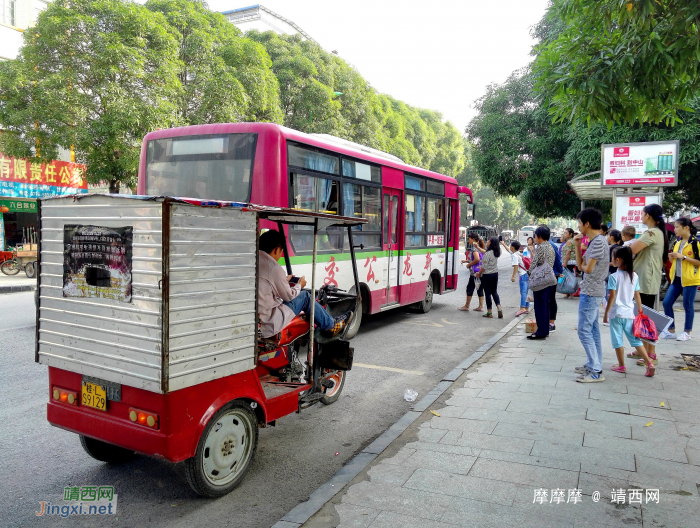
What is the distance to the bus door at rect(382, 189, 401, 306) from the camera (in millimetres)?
9586

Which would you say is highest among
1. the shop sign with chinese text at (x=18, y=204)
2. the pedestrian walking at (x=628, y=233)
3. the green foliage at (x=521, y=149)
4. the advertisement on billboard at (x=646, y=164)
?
the green foliage at (x=521, y=149)

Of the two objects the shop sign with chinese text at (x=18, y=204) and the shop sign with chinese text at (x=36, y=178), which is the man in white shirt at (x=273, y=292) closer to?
the shop sign with chinese text at (x=36, y=178)

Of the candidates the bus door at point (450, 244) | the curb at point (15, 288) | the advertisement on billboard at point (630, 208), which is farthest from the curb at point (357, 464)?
the curb at point (15, 288)

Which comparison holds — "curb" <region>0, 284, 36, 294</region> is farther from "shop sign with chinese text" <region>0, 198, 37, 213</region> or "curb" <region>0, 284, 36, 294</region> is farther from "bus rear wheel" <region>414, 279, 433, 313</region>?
"bus rear wheel" <region>414, 279, 433, 313</region>

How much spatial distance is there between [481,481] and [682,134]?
17208mm

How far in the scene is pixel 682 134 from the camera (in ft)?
55.4

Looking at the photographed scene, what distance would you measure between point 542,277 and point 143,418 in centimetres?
633

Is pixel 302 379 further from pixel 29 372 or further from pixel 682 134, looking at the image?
pixel 682 134

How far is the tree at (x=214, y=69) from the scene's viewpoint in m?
18.6

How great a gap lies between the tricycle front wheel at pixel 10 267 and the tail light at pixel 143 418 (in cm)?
1804

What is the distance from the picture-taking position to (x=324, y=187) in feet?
25.5

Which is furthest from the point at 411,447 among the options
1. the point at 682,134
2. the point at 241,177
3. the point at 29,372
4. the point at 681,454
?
the point at 682,134

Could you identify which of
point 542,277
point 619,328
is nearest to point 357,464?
point 619,328

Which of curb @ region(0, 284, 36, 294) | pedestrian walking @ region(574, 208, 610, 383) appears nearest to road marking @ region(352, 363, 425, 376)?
pedestrian walking @ region(574, 208, 610, 383)
